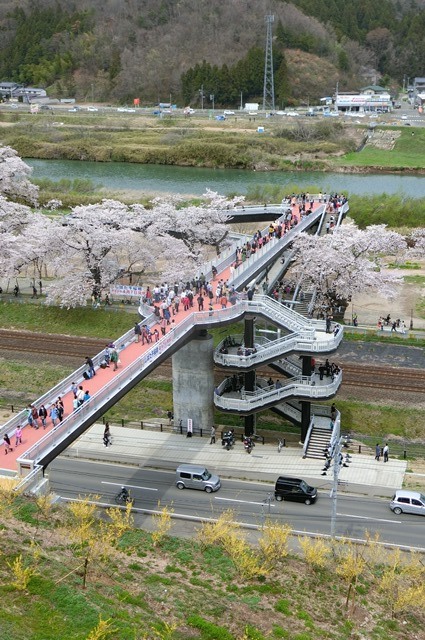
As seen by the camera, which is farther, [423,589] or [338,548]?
[338,548]

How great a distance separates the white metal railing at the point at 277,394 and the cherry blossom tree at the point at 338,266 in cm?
1632

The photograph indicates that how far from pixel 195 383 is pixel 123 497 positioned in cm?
826

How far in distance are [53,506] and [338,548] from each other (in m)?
10.2

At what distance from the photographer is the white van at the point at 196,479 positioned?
33688mm

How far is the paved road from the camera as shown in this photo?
3089cm

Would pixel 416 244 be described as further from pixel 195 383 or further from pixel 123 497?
pixel 123 497

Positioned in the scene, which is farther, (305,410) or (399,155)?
(399,155)

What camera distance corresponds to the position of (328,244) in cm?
5412

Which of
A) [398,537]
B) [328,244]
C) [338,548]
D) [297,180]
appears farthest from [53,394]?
[297,180]

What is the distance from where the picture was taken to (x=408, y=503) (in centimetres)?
3169

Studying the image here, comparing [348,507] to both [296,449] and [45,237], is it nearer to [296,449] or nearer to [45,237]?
[296,449]

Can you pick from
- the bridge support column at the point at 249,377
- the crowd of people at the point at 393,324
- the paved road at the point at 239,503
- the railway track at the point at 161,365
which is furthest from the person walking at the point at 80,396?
the crowd of people at the point at 393,324

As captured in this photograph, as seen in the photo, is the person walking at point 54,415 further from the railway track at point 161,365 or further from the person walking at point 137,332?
the railway track at point 161,365

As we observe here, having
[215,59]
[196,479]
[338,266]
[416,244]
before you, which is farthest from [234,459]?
[215,59]
